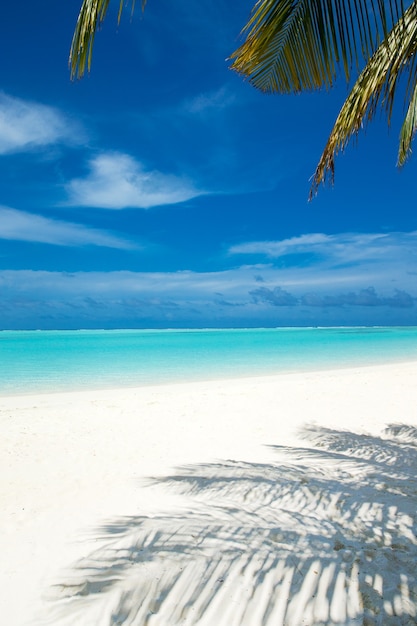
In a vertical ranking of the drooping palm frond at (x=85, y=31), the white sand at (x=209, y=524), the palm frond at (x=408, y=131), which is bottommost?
the white sand at (x=209, y=524)

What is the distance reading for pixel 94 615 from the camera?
7.13 ft

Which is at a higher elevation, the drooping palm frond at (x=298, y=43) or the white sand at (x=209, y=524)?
the drooping palm frond at (x=298, y=43)

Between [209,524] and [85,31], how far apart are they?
3494 mm

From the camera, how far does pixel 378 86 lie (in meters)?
3.48

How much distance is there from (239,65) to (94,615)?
407cm

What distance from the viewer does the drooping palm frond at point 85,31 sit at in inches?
84.8

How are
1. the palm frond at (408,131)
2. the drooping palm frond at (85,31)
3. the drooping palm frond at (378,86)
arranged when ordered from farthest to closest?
the palm frond at (408,131)
the drooping palm frond at (378,86)
the drooping palm frond at (85,31)

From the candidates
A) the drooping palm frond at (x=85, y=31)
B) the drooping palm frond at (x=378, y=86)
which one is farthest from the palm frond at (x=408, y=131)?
the drooping palm frond at (x=85, y=31)

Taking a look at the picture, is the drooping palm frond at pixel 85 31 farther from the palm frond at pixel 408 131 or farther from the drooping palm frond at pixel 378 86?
the palm frond at pixel 408 131

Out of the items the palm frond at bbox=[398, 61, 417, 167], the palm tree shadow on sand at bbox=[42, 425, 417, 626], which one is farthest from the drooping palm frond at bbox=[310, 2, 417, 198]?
the palm tree shadow on sand at bbox=[42, 425, 417, 626]

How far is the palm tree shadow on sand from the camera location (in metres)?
2.17

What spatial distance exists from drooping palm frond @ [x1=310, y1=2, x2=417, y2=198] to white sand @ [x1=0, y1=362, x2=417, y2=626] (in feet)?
10.6

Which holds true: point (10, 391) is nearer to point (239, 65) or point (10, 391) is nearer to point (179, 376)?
point (179, 376)

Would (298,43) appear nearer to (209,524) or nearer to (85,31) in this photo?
(85,31)
